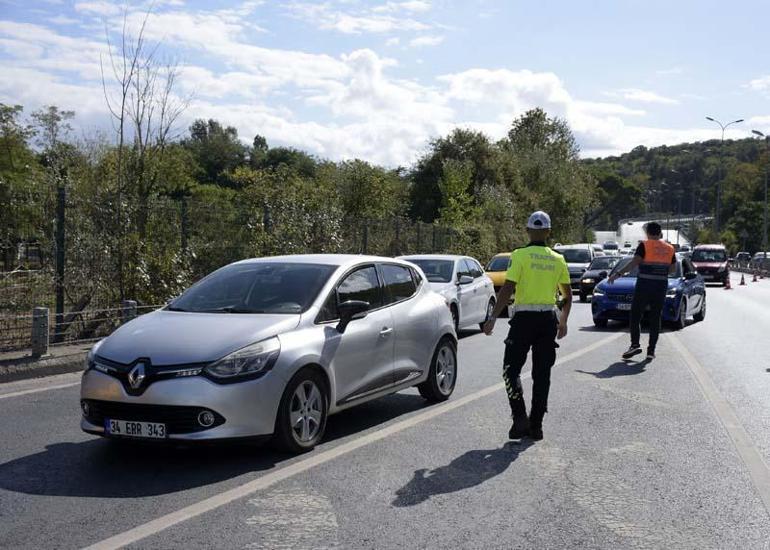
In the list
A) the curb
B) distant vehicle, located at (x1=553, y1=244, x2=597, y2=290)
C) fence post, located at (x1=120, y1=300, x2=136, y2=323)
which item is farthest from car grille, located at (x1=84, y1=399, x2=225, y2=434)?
distant vehicle, located at (x1=553, y1=244, x2=597, y2=290)

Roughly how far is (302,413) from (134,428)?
4.04ft

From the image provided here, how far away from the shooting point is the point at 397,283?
8688 mm

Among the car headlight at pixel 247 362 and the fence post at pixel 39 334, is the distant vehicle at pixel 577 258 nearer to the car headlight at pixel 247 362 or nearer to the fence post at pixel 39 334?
the fence post at pixel 39 334

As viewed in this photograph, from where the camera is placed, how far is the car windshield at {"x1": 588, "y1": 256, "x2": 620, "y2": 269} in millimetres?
27300

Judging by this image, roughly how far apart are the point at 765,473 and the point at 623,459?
3.24 feet

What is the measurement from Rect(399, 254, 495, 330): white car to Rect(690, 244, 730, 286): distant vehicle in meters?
27.4

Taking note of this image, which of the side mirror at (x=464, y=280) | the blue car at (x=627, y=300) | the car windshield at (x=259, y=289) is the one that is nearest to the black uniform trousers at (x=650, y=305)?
the side mirror at (x=464, y=280)

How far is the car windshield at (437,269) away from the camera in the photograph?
16.8 meters

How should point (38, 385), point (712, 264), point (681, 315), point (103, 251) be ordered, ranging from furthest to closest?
point (712, 264) → point (681, 315) → point (103, 251) → point (38, 385)

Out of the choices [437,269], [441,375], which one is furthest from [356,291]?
[437,269]

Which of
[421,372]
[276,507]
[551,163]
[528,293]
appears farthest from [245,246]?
[551,163]

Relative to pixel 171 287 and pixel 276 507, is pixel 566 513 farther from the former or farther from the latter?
pixel 171 287

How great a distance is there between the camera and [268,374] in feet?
21.0

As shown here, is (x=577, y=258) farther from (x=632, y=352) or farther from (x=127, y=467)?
(x=127, y=467)
